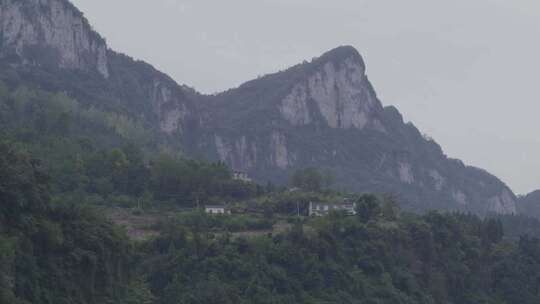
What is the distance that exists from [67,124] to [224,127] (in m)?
56.5

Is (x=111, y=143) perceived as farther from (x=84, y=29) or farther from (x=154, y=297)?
(x=154, y=297)

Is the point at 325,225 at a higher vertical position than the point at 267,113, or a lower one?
lower

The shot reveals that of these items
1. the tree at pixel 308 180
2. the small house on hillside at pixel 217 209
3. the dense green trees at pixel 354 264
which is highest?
the tree at pixel 308 180

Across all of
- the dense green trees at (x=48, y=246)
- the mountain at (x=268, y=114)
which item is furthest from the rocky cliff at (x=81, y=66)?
the dense green trees at (x=48, y=246)

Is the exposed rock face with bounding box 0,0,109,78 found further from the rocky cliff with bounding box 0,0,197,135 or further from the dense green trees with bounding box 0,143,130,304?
the dense green trees with bounding box 0,143,130,304

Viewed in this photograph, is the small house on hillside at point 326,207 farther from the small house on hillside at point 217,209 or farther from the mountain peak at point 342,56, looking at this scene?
the mountain peak at point 342,56

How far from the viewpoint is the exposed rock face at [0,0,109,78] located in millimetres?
106062

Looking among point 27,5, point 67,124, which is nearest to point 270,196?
point 67,124

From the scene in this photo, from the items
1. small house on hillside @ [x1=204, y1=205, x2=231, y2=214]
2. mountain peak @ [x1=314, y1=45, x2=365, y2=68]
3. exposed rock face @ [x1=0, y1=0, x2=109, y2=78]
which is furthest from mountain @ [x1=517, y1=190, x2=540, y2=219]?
small house on hillside @ [x1=204, y1=205, x2=231, y2=214]

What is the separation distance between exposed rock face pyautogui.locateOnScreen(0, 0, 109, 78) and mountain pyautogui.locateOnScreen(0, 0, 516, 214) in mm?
133

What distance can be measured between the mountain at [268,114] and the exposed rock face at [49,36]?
133 mm

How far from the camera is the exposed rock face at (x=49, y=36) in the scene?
348 ft

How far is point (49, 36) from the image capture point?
362ft

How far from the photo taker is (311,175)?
260ft
